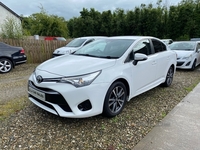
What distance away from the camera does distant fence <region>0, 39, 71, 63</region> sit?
8.77m

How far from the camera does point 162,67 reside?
13.7 ft

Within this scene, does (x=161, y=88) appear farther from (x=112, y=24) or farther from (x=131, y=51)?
(x=112, y=24)

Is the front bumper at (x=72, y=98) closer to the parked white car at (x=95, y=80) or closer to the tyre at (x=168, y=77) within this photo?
the parked white car at (x=95, y=80)

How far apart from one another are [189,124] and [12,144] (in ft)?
9.36

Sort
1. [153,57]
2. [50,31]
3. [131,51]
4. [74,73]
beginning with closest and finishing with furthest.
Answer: [74,73] < [131,51] < [153,57] < [50,31]

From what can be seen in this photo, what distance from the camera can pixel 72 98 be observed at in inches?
92.6

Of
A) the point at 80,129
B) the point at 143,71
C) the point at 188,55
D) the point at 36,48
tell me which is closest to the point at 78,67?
the point at 80,129

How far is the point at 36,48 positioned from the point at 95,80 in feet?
25.7

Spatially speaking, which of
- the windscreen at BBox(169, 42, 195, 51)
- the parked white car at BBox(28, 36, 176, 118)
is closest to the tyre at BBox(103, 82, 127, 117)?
the parked white car at BBox(28, 36, 176, 118)

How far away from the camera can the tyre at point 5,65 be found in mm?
6570

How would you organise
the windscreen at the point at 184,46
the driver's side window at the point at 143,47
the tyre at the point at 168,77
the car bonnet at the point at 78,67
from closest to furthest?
the car bonnet at the point at 78,67, the driver's side window at the point at 143,47, the tyre at the point at 168,77, the windscreen at the point at 184,46

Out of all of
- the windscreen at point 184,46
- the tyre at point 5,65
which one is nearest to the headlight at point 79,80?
the tyre at point 5,65

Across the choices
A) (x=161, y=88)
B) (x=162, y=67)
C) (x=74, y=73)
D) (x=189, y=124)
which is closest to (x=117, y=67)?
(x=74, y=73)

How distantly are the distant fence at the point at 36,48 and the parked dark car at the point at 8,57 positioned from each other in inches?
75.8
